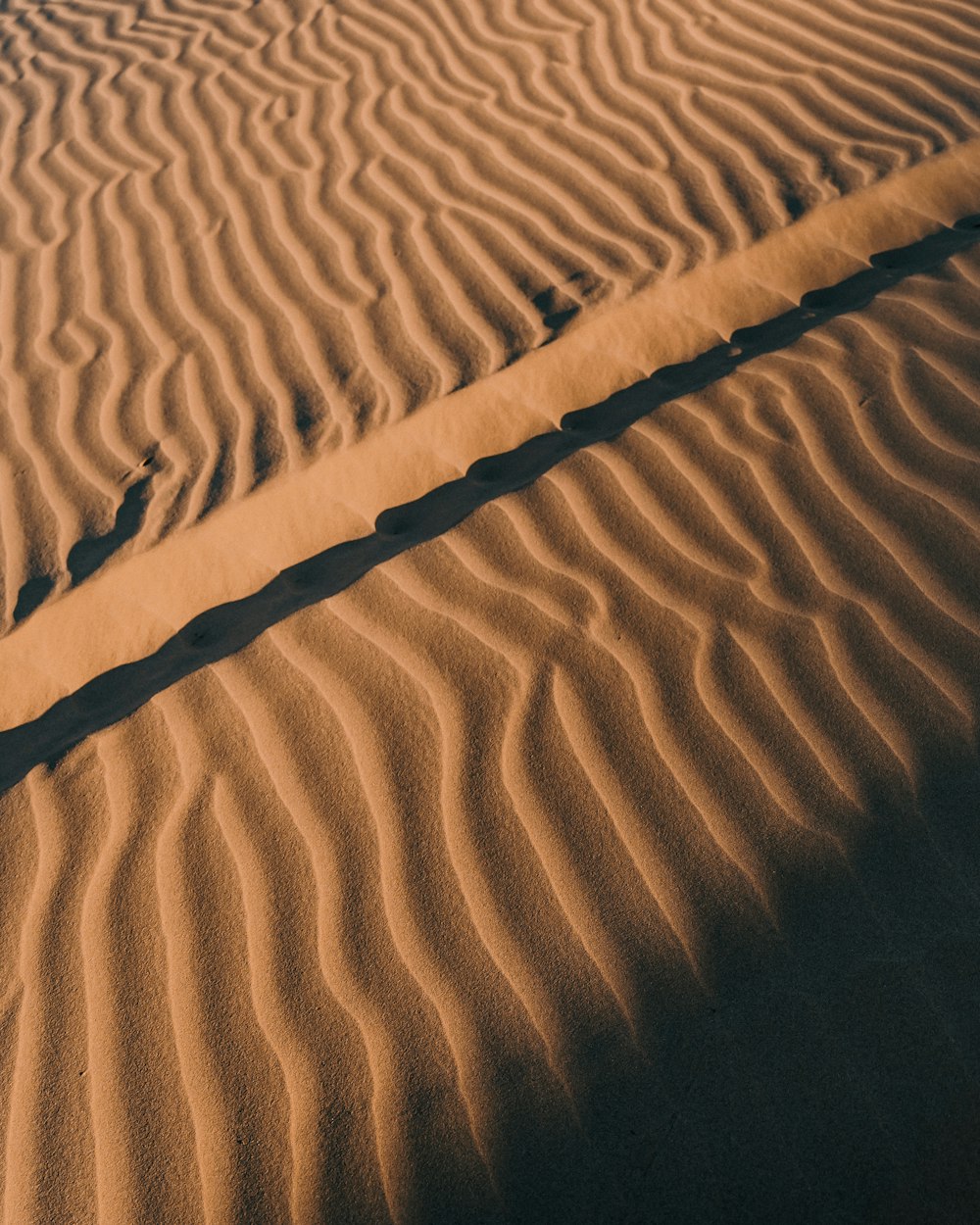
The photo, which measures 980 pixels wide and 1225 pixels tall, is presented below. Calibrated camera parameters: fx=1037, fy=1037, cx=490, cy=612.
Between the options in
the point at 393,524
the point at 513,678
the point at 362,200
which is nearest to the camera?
the point at 513,678

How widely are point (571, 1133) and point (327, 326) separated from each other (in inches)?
125

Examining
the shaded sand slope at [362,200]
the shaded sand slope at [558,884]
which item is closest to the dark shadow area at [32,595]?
the shaded sand slope at [362,200]

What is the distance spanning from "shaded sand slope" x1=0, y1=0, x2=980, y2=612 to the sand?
1.2 inches

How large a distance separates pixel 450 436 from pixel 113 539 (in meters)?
1.18

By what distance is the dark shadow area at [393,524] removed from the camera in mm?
2801

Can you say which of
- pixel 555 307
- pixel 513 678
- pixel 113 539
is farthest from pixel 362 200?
pixel 513 678

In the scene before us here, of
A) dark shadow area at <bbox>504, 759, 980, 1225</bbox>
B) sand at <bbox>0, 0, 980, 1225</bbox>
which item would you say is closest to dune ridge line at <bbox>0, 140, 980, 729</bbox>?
sand at <bbox>0, 0, 980, 1225</bbox>

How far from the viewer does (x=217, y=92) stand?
584 centimetres

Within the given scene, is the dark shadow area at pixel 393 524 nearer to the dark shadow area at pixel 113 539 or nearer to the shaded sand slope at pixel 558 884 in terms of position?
the dark shadow area at pixel 113 539

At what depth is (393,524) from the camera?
3.26 metres

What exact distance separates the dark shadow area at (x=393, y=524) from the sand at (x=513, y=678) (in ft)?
0.07

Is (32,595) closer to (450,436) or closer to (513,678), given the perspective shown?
A: (450,436)

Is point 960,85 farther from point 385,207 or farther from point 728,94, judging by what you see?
point 385,207

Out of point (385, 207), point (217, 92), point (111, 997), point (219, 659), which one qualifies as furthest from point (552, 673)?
point (217, 92)
